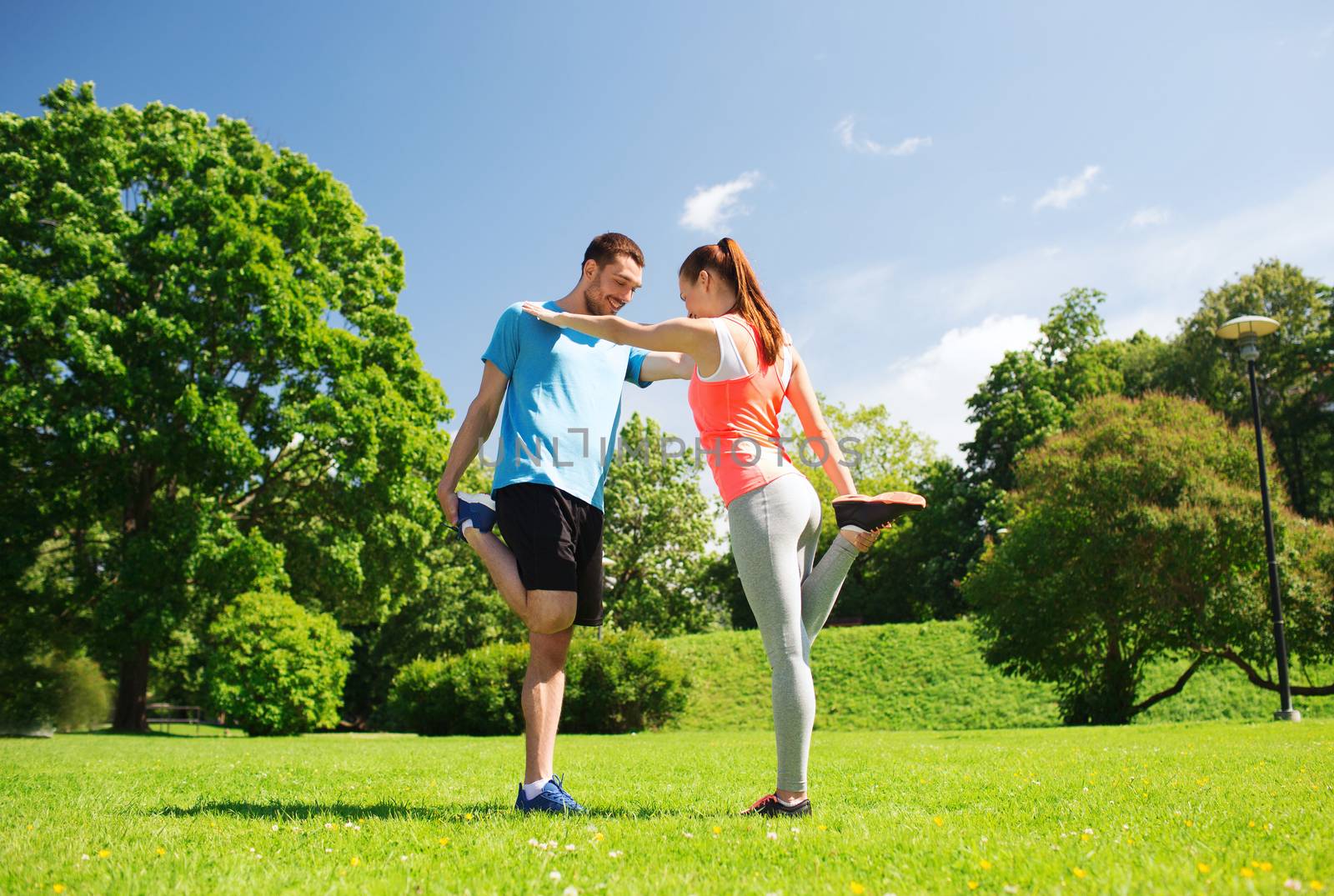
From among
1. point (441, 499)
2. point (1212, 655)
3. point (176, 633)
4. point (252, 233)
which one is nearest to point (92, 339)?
point (252, 233)

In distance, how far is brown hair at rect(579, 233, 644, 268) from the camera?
4.14 meters

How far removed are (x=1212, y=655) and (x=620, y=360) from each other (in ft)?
55.7

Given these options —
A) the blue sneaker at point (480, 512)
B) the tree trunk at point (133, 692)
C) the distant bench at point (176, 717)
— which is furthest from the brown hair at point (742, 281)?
the distant bench at point (176, 717)

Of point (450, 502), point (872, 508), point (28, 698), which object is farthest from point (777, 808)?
point (28, 698)

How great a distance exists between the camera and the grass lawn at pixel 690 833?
7.61 feet

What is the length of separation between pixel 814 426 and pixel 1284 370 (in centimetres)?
3613

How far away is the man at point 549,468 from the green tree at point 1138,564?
600 inches

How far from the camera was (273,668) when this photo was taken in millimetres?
16828

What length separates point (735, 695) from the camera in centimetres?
2439

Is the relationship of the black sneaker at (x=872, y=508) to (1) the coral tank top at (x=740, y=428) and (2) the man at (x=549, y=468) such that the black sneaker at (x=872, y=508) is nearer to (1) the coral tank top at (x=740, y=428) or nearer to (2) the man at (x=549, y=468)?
(1) the coral tank top at (x=740, y=428)

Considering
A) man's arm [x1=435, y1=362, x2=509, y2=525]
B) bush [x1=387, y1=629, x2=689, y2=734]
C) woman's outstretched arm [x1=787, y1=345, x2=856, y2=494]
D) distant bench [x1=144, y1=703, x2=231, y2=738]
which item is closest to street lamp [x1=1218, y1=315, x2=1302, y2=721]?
bush [x1=387, y1=629, x2=689, y2=734]

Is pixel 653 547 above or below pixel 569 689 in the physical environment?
above

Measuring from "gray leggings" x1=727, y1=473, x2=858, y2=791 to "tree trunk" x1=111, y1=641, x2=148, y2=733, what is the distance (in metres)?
20.0

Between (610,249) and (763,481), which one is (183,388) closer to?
(610,249)
